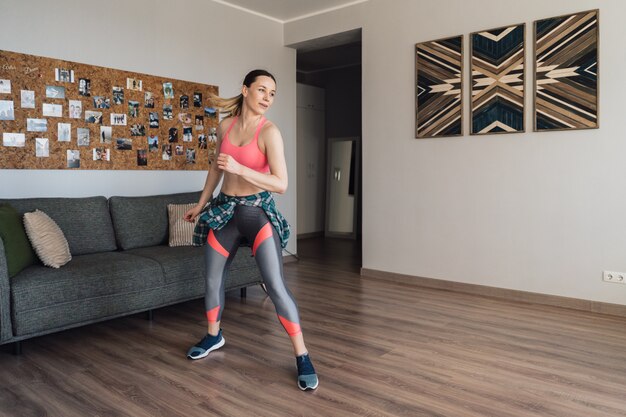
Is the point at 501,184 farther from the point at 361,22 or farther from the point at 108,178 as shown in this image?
the point at 108,178

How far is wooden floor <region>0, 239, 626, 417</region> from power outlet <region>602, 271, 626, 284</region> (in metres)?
0.30

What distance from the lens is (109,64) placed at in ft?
13.9

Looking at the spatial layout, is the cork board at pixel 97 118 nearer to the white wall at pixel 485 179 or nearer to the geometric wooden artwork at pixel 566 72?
the white wall at pixel 485 179

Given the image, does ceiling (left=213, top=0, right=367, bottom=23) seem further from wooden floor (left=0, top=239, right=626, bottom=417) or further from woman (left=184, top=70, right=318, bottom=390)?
wooden floor (left=0, top=239, right=626, bottom=417)

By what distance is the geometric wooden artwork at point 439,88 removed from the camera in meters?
4.40

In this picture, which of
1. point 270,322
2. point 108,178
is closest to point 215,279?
point 270,322

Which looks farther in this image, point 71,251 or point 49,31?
point 49,31

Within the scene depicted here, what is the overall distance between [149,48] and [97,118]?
2.67ft

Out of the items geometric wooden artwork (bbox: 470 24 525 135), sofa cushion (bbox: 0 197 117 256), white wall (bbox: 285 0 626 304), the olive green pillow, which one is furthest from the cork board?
geometric wooden artwork (bbox: 470 24 525 135)

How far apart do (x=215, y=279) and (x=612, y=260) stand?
2813mm

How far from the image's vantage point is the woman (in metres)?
2.49

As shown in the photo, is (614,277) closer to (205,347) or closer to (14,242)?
(205,347)

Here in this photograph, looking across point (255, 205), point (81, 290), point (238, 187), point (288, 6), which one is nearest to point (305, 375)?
point (255, 205)

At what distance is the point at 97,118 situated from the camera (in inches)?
164
